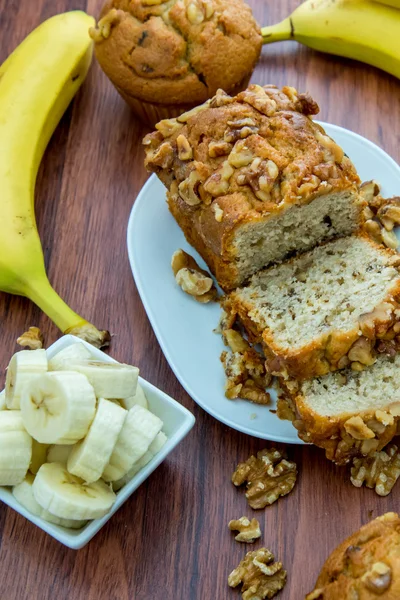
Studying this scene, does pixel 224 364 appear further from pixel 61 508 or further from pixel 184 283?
pixel 61 508

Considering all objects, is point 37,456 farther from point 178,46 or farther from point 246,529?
point 178,46

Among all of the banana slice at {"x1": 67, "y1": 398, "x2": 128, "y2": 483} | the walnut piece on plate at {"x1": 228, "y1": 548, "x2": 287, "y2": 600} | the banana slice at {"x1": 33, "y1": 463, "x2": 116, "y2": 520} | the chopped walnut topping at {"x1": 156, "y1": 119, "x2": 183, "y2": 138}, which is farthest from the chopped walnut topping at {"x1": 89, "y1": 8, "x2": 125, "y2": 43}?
the walnut piece on plate at {"x1": 228, "y1": 548, "x2": 287, "y2": 600}

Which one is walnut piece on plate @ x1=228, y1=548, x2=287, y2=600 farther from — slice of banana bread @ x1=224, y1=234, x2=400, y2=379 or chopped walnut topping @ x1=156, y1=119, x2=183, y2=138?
chopped walnut topping @ x1=156, y1=119, x2=183, y2=138

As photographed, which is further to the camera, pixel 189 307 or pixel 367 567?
pixel 189 307

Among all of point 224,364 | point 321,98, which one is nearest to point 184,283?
point 224,364

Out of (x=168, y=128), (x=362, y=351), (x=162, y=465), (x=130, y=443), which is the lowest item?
(x=162, y=465)

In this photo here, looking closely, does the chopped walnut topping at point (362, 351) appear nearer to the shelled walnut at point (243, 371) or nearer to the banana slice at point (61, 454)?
the shelled walnut at point (243, 371)

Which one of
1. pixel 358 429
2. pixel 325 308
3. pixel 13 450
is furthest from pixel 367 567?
pixel 13 450
